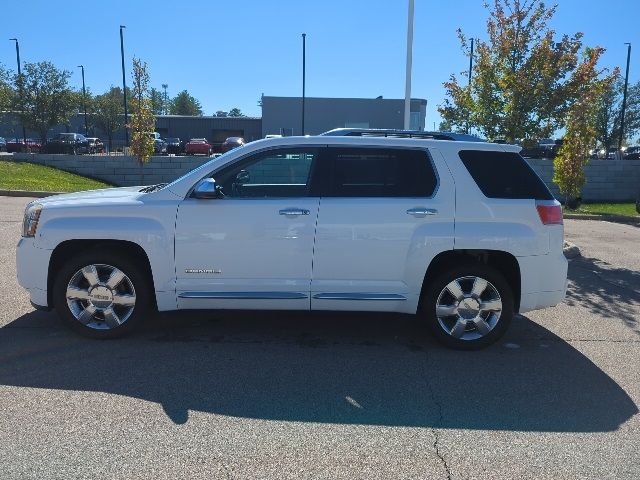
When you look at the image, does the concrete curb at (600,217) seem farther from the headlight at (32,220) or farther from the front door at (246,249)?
the headlight at (32,220)

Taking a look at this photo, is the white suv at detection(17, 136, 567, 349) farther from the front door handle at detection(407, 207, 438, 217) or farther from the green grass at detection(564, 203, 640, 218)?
the green grass at detection(564, 203, 640, 218)

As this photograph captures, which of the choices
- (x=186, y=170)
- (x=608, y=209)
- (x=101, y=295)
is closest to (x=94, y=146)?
(x=186, y=170)

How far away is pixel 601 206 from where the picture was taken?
18.1m

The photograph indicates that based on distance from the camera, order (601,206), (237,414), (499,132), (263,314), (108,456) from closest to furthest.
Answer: (108,456) < (237,414) < (263,314) < (499,132) < (601,206)

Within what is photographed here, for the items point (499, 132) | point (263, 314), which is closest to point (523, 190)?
point (263, 314)

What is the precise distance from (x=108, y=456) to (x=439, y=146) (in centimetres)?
359

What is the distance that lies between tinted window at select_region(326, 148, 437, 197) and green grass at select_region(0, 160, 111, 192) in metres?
14.0

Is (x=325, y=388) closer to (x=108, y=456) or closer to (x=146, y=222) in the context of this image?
(x=108, y=456)

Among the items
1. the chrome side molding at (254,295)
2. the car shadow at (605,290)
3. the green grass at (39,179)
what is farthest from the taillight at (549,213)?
the green grass at (39,179)

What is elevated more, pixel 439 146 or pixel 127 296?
pixel 439 146

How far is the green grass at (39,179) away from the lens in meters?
17.2

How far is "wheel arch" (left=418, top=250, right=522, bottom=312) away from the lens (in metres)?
4.99

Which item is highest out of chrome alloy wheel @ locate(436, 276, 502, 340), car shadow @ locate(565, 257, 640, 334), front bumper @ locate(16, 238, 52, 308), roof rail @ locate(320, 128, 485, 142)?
roof rail @ locate(320, 128, 485, 142)

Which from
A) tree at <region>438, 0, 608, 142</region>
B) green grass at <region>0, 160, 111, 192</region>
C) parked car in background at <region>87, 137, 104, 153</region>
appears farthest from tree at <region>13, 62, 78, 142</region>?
tree at <region>438, 0, 608, 142</region>
